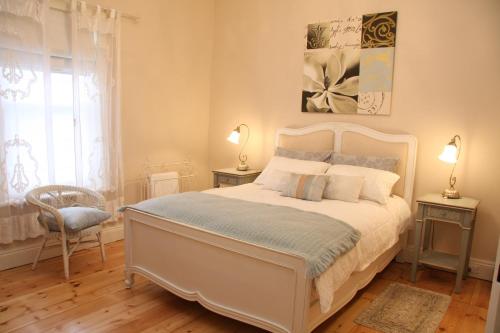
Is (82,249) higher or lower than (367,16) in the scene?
lower

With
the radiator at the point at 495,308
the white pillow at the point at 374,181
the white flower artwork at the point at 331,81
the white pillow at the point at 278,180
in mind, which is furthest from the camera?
the white flower artwork at the point at 331,81

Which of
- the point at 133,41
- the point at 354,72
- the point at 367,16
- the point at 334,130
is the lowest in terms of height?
the point at 334,130

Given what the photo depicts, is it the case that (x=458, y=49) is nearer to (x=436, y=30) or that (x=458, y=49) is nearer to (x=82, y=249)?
(x=436, y=30)

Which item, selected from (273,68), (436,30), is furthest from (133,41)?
(436,30)

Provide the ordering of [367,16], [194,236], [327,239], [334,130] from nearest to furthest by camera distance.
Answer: [327,239] < [194,236] < [367,16] < [334,130]

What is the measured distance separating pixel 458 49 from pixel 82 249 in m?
3.90

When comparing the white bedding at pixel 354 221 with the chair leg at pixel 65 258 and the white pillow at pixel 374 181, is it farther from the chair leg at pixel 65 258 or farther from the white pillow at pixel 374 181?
the chair leg at pixel 65 258

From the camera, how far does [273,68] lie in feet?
14.2

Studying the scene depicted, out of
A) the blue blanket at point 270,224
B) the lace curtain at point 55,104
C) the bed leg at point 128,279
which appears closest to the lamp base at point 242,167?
the lace curtain at point 55,104

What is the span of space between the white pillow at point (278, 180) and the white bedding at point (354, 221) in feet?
0.20

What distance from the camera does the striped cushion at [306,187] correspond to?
310 cm

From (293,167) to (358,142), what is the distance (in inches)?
28.0

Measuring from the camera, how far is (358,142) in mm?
3748

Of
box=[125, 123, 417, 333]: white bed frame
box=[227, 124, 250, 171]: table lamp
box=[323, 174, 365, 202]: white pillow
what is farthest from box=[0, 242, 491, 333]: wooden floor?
box=[227, 124, 250, 171]: table lamp
